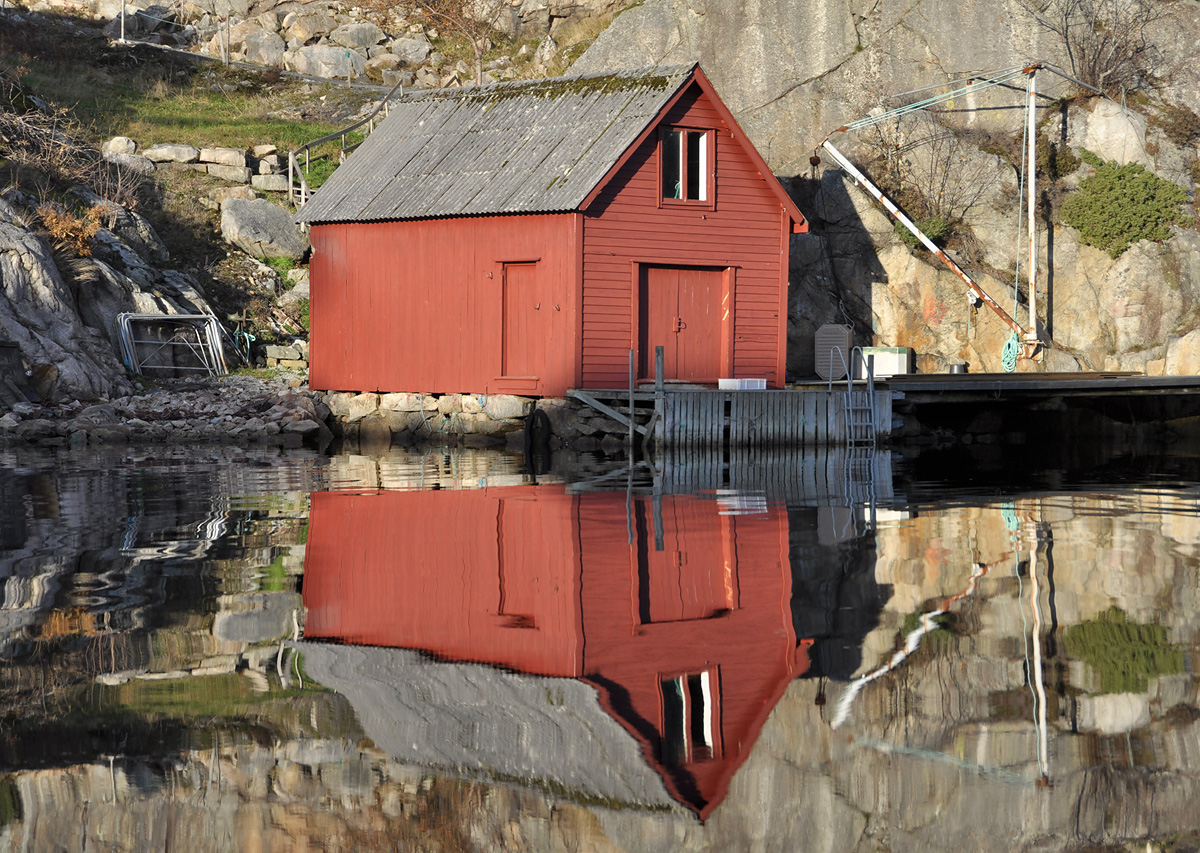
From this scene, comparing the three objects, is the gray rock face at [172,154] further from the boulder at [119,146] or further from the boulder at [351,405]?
the boulder at [351,405]

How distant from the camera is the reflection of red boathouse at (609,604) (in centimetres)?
530

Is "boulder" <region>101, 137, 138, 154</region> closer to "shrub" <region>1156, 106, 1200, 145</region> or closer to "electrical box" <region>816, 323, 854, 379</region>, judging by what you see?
"electrical box" <region>816, 323, 854, 379</region>

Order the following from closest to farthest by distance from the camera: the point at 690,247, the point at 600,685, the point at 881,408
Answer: the point at 600,685 → the point at 881,408 → the point at 690,247

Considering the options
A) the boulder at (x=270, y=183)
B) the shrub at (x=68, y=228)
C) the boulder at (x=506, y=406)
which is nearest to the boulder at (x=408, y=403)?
the boulder at (x=506, y=406)

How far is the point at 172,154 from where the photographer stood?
1407 inches

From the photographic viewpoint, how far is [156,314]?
92.5 ft

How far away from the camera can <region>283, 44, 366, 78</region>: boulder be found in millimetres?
45656

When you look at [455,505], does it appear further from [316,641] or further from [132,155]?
[132,155]

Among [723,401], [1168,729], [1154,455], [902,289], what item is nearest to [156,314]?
[723,401]

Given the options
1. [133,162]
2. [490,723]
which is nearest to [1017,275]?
[133,162]

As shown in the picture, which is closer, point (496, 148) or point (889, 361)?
point (496, 148)

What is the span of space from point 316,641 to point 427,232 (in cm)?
1823

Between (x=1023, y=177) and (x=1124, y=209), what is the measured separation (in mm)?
2584

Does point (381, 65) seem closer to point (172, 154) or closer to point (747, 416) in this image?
point (172, 154)
